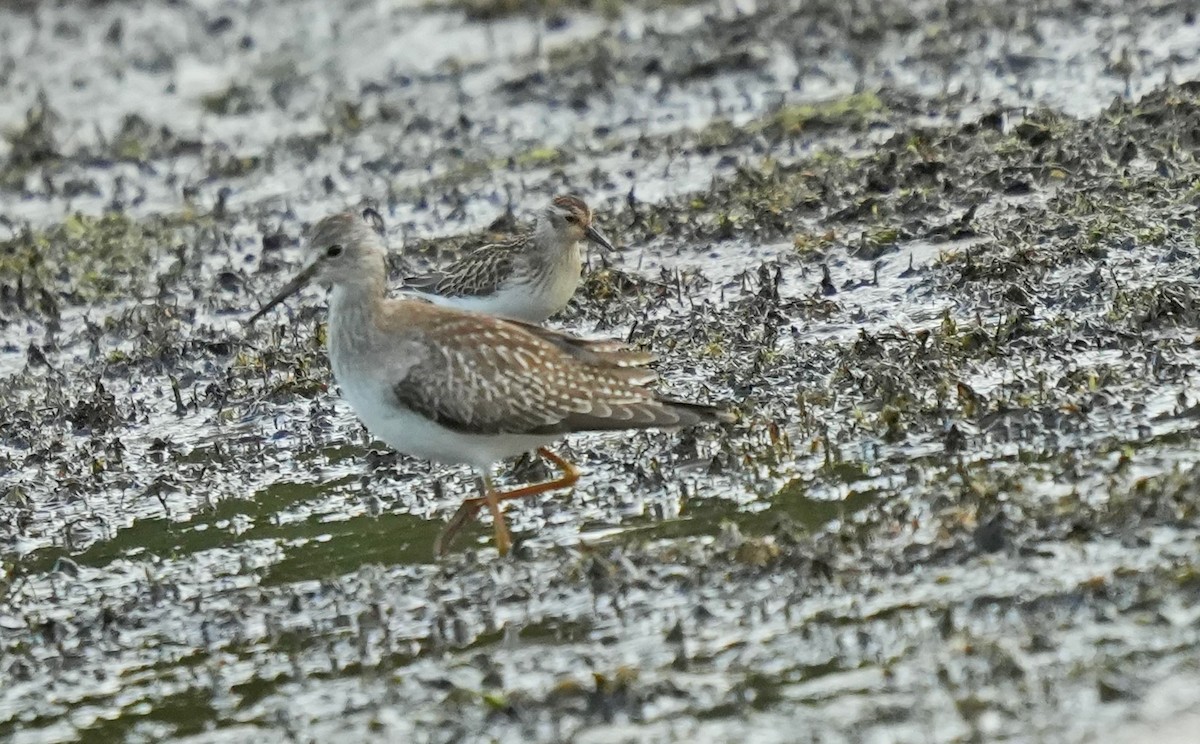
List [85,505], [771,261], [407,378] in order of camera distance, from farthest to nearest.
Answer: [771,261] → [85,505] → [407,378]

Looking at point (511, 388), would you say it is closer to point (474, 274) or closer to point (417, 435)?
point (417, 435)

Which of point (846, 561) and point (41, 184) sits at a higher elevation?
point (41, 184)

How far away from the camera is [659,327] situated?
11211mm

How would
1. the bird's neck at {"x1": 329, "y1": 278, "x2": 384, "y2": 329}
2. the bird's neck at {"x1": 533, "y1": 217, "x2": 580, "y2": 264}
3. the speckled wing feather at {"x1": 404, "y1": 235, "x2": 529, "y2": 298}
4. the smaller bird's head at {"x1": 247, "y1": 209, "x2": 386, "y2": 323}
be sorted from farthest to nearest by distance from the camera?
the speckled wing feather at {"x1": 404, "y1": 235, "x2": 529, "y2": 298} < the bird's neck at {"x1": 533, "y1": 217, "x2": 580, "y2": 264} < the smaller bird's head at {"x1": 247, "y1": 209, "x2": 386, "y2": 323} < the bird's neck at {"x1": 329, "y1": 278, "x2": 384, "y2": 329}

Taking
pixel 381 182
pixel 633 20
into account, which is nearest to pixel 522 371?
pixel 381 182

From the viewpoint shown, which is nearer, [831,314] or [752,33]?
[831,314]

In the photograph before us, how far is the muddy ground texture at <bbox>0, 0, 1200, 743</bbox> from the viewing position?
22.4ft

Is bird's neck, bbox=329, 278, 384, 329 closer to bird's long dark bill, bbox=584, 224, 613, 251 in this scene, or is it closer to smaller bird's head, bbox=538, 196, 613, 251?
smaller bird's head, bbox=538, 196, 613, 251

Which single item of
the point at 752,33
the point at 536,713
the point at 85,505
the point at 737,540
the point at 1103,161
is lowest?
the point at 536,713

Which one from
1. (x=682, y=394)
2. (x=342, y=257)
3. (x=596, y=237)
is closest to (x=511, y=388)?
(x=342, y=257)

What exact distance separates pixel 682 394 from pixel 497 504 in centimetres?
195

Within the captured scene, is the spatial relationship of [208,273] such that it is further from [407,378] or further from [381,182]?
[407,378]

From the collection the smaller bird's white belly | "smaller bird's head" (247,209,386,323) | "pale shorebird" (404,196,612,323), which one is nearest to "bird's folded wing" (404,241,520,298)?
"pale shorebird" (404,196,612,323)

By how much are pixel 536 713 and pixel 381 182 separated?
944 centimetres
